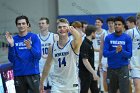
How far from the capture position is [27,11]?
54.0 feet

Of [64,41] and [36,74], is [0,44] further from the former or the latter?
[64,41]

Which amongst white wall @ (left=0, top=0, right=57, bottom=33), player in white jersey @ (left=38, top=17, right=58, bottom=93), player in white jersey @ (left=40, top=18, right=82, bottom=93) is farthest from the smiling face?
white wall @ (left=0, top=0, right=57, bottom=33)

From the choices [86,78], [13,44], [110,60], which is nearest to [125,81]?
[110,60]

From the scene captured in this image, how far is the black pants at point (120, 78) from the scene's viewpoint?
26.8 ft

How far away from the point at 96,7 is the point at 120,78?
25.0ft

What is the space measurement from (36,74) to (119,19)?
2.02 meters

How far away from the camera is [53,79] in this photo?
6828 millimetres

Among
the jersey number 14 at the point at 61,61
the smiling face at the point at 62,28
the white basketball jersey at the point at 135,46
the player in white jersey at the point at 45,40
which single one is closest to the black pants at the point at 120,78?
the white basketball jersey at the point at 135,46

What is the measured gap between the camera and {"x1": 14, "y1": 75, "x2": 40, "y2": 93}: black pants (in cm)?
754

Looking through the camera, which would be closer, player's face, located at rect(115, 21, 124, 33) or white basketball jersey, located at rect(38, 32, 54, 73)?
player's face, located at rect(115, 21, 124, 33)

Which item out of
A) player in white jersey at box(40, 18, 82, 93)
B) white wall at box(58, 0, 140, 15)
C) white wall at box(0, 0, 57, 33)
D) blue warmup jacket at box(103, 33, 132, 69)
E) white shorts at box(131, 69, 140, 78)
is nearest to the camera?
player in white jersey at box(40, 18, 82, 93)

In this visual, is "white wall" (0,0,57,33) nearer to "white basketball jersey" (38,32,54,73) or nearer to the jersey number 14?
"white basketball jersey" (38,32,54,73)

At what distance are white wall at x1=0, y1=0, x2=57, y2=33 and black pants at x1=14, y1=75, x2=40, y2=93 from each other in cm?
865

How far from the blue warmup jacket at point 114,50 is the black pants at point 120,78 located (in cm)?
10
